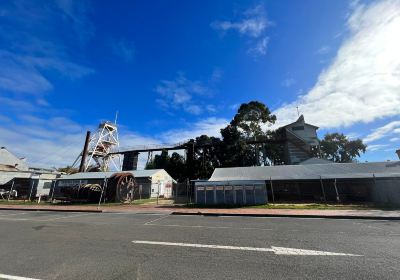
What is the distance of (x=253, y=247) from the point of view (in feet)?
22.4

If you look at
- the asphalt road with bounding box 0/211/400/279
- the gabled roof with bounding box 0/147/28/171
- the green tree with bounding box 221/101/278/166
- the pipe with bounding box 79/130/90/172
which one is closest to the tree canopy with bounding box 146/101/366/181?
the green tree with bounding box 221/101/278/166

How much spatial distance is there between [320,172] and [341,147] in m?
41.9

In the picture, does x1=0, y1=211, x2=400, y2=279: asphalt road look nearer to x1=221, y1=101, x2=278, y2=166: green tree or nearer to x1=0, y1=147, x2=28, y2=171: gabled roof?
x1=221, y1=101, x2=278, y2=166: green tree

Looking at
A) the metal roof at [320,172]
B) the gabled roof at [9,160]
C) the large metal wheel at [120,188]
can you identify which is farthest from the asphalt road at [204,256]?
the gabled roof at [9,160]

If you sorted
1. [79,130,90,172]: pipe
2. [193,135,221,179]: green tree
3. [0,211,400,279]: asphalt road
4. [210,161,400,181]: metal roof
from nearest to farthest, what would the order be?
[0,211,400,279]: asphalt road
[210,161,400,181]: metal roof
[193,135,221,179]: green tree
[79,130,90,172]: pipe

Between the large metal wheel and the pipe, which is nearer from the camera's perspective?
the large metal wheel

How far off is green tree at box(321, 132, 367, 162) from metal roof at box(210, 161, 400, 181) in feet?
115

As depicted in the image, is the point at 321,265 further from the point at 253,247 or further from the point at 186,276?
the point at 186,276

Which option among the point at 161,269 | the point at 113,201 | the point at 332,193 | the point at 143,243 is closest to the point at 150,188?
the point at 113,201

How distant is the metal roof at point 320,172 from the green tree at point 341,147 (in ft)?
115

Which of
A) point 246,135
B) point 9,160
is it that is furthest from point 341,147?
point 9,160

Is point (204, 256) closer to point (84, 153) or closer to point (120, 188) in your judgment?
point (120, 188)

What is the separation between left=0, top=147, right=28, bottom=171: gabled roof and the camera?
47188mm

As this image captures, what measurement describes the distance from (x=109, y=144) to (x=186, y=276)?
64044 mm
